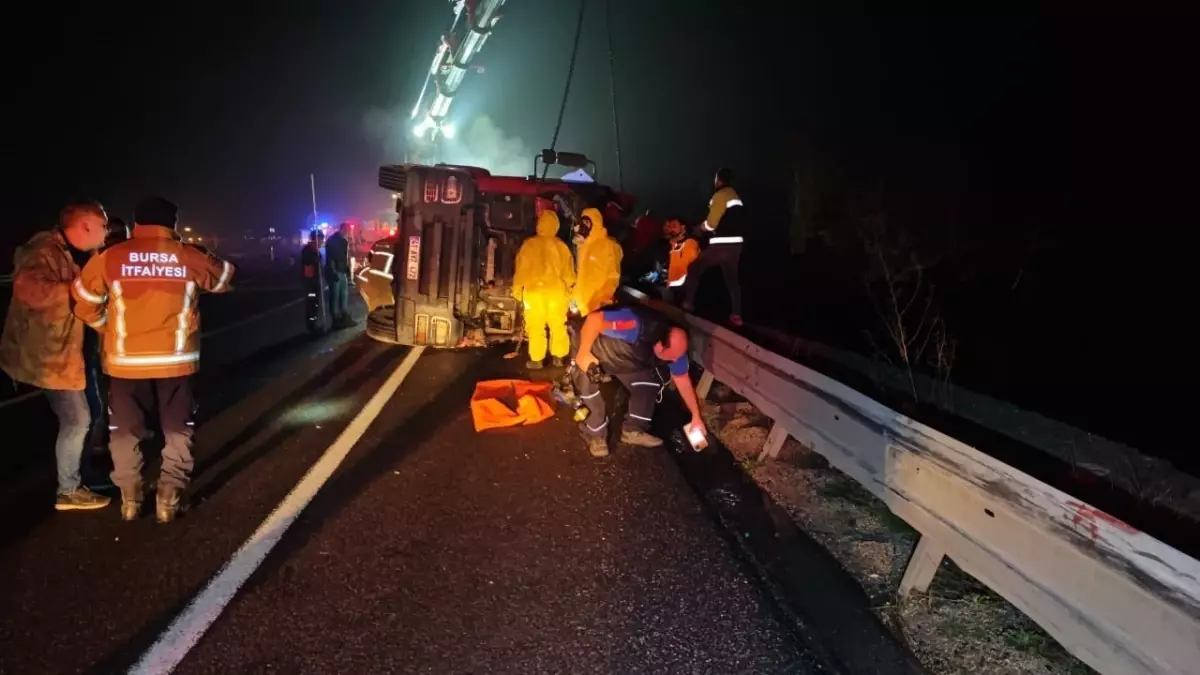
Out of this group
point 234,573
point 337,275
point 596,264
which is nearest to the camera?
point 234,573

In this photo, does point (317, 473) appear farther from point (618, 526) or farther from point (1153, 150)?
point (1153, 150)

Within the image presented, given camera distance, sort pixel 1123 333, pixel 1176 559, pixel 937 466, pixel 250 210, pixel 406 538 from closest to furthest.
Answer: pixel 1176 559, pixel 937 466, pixel 406 538, pixel 1123 333, pixel 250 210

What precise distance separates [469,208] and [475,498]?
5216mm

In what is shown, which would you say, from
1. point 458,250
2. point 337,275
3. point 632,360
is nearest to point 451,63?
point 337,275

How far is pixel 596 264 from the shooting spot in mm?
7020

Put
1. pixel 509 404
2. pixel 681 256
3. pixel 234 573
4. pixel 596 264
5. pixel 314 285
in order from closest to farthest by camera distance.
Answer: pixel 234 573 → pixel 509 404 → pixel 596 264 → pixel 681 256 → pixel 314 285

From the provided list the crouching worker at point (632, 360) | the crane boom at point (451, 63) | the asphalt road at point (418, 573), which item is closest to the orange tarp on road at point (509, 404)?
the asphalt road at point (418, 573)

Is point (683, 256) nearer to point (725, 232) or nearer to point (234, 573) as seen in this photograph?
point (725, 232)

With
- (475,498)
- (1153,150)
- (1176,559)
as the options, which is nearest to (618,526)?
(475,498)

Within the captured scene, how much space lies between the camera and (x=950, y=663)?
2988 millimetres

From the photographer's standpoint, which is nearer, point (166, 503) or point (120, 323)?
point (120, 323)

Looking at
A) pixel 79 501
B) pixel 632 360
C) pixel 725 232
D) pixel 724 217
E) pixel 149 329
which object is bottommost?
pixel 79 501

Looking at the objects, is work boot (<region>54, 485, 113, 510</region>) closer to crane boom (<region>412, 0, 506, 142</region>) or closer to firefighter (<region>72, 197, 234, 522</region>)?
firefighter (<region>72, 197, 234, 522</region>)

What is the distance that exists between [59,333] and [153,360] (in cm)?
65
